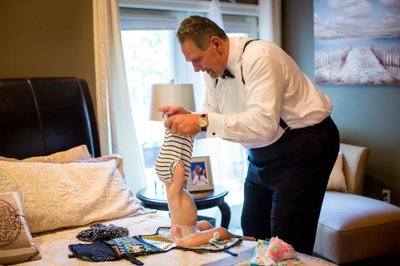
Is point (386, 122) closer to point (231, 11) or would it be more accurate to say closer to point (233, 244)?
point (231, 11)

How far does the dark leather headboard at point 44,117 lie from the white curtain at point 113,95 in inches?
6.6

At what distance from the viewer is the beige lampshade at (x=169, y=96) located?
9.81ft

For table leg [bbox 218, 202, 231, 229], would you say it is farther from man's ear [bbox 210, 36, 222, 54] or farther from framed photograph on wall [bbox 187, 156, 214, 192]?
man's ear [bbox 210, 36, 222, 54]

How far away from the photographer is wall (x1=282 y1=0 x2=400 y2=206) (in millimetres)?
3332

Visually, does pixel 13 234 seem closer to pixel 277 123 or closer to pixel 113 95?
pixel 277 123

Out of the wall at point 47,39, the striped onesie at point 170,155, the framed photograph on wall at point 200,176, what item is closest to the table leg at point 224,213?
the framed photograph on wall at point 200,176

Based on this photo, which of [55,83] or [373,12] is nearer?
[55,83]

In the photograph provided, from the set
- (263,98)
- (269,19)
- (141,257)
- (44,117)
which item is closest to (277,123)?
(263,98)

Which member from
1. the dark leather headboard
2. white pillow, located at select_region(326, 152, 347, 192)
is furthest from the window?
white pillow, located at select_region(326, 152, 347, 192)

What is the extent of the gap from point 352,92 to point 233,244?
2045 mm

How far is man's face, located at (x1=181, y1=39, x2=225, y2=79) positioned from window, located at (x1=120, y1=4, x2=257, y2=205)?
1.51 m

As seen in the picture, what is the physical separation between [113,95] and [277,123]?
1.63 meters

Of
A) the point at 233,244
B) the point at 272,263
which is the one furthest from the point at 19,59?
the point at 272,263

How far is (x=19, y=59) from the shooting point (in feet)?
9.27
